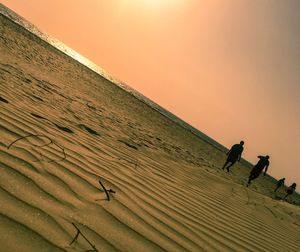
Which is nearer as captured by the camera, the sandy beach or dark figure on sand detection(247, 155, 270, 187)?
the sandy beach

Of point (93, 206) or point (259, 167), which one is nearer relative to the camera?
point (93, 206)

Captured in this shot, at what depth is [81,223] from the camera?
2432 mm

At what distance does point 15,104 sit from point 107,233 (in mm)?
3385

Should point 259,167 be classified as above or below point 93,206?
above

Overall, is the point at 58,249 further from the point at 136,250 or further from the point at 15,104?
the point at 15,104

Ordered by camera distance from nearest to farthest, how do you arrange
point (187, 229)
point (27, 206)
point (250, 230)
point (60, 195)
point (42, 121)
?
point (27, 206) → point (60, 195) → point (187, 229) → point (250, 230) → point (42, 121)

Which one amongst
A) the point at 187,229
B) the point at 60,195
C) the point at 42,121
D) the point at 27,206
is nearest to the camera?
the point at 27,206

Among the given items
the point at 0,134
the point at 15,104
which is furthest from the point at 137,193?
the point at 15,104

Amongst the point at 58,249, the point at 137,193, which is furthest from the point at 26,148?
the point at 58,249

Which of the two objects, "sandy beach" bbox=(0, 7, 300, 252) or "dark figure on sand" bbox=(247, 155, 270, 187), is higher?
"dark figure on sand" bbox=(247, 155, 270, 187)

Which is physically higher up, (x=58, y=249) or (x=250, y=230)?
(x=250, y=230)

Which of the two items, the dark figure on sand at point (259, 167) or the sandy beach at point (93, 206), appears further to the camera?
the dark figure on sand at point (259, 167)

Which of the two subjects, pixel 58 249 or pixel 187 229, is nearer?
pixel 58 249

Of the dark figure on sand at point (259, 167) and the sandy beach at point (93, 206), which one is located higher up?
the dark figure on sand at point (259, 167)
